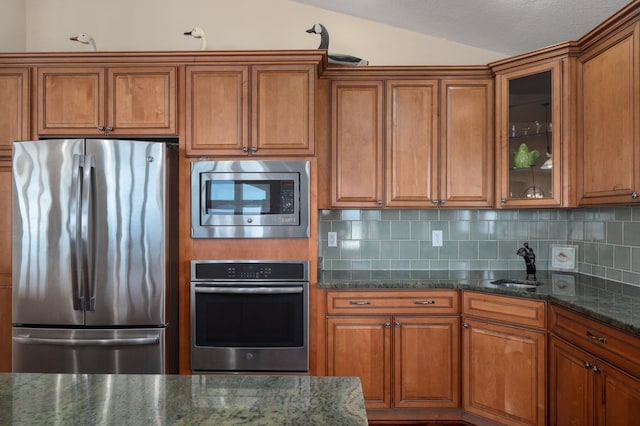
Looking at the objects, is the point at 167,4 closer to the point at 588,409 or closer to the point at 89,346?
the point at 89,346

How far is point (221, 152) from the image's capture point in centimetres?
270

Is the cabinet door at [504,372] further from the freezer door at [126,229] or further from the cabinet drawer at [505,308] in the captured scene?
the freezer door at [126,229]

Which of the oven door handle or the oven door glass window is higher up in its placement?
the oven door handle

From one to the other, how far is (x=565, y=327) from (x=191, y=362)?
2.08 m

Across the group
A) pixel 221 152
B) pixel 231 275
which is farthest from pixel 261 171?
pixel 231 275

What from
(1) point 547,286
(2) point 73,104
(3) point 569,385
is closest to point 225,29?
(2) point 73,104

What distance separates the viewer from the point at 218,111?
107 inches

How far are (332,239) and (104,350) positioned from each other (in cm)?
164

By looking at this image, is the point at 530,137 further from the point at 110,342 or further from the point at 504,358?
the point at 110,342

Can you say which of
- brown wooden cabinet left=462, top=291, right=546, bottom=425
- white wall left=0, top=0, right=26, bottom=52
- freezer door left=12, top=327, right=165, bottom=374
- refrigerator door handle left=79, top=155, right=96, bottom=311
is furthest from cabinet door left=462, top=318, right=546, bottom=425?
white wall left=0, top=0, right=26, bottom=52

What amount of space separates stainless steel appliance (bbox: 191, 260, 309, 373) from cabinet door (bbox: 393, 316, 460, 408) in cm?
61

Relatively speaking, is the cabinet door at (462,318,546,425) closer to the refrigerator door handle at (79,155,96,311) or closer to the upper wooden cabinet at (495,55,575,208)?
the upper wooden cabinet at (495,55,575,208)

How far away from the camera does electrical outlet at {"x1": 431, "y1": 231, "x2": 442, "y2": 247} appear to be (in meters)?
3.26

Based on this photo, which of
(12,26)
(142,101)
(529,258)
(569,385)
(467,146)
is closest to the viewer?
(569,385)
